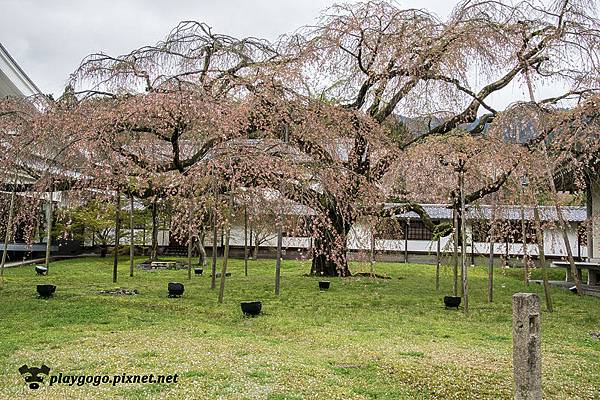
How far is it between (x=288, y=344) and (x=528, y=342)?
338 centimetres

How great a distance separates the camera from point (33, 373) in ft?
15.5

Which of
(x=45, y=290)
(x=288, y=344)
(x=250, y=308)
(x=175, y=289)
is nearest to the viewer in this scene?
(x=288, y=344)

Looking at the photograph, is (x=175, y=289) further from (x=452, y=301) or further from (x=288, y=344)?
(x=452, y=301)

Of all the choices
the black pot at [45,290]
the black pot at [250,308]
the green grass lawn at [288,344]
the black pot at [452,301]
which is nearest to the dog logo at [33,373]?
the green grass lawn at [288,344]

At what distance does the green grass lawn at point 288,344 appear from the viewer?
4551 mm

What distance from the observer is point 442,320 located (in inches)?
343

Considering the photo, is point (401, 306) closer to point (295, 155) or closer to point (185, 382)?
point (295, 155)

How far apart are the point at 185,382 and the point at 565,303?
361 inches

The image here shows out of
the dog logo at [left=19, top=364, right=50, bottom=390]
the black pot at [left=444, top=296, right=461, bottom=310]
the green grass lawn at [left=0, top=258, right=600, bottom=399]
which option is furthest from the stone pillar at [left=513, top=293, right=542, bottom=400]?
the black pot at [left=444, top=296, right=461, bottom=310]

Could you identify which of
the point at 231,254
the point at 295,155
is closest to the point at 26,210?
the point at 295,155

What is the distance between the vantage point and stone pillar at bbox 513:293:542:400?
351 centimetres

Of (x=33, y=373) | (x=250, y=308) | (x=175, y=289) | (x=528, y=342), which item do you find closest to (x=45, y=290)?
(x=175, y=289)

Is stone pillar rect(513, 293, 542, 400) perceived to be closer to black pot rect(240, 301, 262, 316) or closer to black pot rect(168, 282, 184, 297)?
black pot rect(240, 301, 262, 316)

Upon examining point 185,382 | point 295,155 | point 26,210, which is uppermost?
point 295,155
